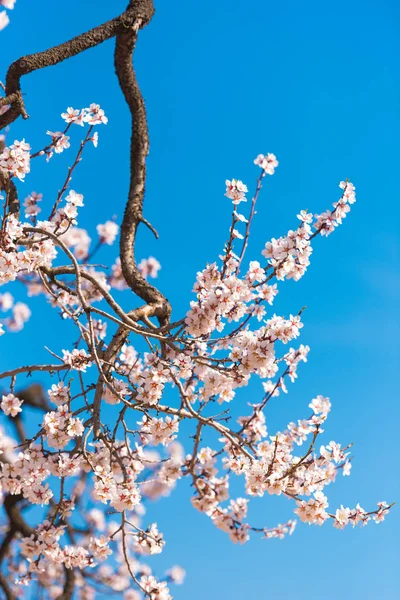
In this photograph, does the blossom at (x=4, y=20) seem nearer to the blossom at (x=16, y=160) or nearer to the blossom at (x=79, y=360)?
the blossom at (x=16, y=160)

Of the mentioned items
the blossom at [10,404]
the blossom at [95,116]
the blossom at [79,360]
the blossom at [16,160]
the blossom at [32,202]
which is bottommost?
the blossom at [10,404]

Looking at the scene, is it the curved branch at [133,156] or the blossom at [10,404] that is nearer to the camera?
the blossom at [10,404]

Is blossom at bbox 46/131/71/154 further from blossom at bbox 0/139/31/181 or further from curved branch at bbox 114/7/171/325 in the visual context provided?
curved branch at bbox 114/7/171/325

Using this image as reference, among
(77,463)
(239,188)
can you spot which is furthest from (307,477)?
(239,188)

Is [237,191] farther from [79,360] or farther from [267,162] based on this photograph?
[79,360]

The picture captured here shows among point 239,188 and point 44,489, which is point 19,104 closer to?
point 239,188

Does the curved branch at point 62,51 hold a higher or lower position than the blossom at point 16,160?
higher

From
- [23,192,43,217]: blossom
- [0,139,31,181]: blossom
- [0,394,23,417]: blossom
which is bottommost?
[0,394,23,417]: blossom

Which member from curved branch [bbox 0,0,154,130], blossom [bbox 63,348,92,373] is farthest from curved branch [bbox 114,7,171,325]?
blossom [bbox 63,348,92,373]

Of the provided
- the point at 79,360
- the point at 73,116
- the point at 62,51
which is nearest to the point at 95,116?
the point at 73,116

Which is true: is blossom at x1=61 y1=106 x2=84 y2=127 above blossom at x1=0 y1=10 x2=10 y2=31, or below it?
below

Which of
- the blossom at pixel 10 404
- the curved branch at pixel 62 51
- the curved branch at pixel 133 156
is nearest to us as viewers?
the blossom at pixel 10 404

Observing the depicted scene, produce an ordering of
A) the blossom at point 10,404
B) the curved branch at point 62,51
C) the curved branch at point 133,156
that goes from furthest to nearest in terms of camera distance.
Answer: the curved branch at point 133,156 → the curved branch at point 62,51 → the blossom at point 10,404

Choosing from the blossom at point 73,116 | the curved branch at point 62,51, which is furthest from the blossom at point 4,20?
the blossom at point 73,116
